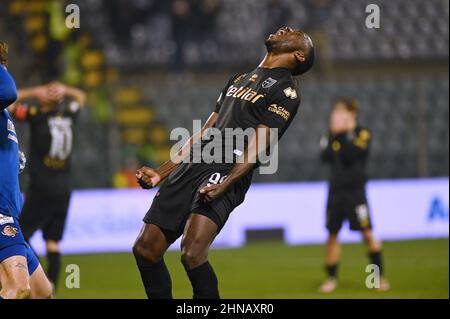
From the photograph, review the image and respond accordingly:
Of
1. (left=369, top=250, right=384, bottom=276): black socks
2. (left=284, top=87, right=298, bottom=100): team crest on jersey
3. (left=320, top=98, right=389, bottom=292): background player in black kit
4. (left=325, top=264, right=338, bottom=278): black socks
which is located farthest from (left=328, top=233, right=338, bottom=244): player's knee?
(left=284, top=87, right=298, bottom=100): team crest on jersey

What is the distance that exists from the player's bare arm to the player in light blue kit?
89 centimetres

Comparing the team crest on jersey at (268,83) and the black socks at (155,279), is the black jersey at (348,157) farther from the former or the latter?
the black socks at (155,279)

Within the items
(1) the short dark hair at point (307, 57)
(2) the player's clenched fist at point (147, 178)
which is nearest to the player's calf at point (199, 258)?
(2) the player's clenched fist at point (147, 178)

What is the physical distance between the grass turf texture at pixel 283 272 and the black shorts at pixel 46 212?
730 mm

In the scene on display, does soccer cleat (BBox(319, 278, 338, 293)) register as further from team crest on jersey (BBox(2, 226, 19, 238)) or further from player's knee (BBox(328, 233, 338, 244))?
team crest on jersey (BBox(2, 226, 19, 238))

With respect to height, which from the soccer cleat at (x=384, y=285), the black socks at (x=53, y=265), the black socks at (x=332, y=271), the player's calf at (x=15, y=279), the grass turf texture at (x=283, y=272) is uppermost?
the player's calf at (x=15, y=279)

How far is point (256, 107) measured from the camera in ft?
22.3

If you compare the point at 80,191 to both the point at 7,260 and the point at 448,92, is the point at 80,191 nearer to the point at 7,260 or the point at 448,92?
the point at 448,92

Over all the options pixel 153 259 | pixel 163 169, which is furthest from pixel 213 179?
pixel 153 259

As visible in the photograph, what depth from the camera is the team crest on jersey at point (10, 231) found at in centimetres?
638

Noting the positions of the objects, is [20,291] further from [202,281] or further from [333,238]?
[333,238]

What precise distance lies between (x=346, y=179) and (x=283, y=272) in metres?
1.65

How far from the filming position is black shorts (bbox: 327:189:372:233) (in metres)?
11.3

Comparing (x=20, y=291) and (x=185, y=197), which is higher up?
(x=185, y=197)
